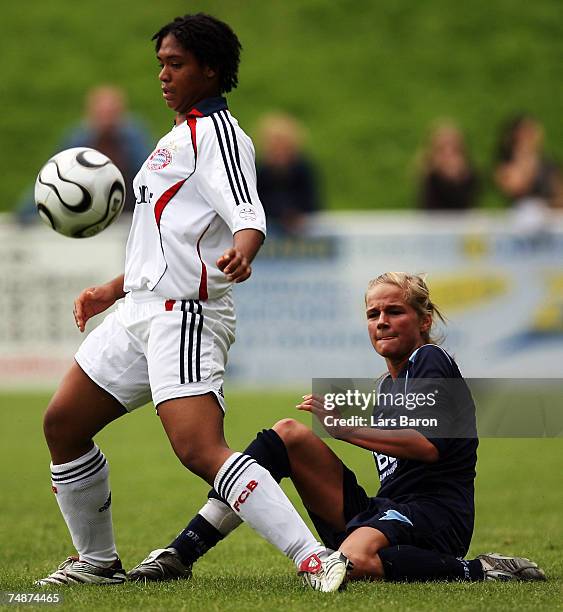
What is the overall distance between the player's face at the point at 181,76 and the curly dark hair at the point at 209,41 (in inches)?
0.9

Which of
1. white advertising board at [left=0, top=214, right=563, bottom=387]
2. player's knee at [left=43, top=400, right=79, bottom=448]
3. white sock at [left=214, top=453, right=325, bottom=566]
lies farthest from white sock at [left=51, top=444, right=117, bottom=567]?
white advertising board at [left=0, top=214, right=563, bottom=387]

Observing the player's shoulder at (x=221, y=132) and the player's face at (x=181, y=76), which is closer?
the player's shoulder at (x=221, y=132)

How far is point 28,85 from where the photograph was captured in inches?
914

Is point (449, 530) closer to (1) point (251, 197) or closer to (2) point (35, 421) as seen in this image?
(1) point (251, 197)

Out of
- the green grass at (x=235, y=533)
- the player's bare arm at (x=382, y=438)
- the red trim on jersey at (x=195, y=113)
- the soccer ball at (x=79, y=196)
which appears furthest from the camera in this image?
the soccer ball at (x=79, y=196)

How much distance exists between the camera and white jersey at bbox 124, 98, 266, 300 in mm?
5027

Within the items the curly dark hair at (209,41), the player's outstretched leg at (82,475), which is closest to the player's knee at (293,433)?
the player's outstretched leg at (82,475)

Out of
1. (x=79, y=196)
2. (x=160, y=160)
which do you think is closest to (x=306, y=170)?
(x=79, y=196)

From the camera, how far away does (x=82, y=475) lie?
17.4 feet

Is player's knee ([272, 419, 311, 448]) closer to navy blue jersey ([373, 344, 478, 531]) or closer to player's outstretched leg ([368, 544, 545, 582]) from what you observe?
navy blue jersey ([373, 344, 478, 531])

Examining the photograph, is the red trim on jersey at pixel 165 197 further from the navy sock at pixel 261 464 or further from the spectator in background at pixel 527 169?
the spectator in background at pixel 527 169

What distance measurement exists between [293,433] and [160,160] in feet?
3.76

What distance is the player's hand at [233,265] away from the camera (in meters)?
4.64

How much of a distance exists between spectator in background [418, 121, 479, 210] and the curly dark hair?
11.4 m
